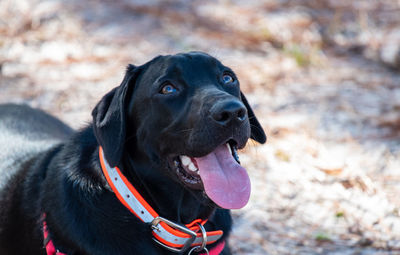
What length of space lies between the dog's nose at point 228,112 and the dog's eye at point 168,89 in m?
0.36

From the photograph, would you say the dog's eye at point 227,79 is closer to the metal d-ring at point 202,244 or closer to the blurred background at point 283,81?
the blurred background at point 283,81

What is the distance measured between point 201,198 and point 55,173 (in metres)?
0.92

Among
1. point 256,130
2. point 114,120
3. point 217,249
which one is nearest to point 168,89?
point 114,120

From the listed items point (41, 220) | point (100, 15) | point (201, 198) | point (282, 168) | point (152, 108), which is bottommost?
point (100, 15)

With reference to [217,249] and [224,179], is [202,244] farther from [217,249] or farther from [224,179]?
[224,179]

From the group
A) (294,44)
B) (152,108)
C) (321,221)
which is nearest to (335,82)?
(294,44)

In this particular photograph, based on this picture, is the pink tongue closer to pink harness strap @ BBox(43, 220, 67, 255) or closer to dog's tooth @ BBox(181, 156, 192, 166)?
dog's tooth @ BBox(181, 156, 192, 166)

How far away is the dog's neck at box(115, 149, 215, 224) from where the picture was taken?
2938 mm

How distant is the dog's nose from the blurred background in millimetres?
1093

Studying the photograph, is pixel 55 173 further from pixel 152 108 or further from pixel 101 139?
pixel 152 108

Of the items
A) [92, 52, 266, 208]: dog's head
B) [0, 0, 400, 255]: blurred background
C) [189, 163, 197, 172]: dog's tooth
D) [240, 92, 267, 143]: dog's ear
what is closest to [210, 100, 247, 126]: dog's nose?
[92, 52, 266, 208]: dog's head

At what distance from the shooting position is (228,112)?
2611 mm

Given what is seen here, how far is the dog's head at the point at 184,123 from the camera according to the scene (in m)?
2.69

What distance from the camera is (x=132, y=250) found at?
282 centimetres
